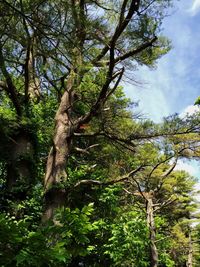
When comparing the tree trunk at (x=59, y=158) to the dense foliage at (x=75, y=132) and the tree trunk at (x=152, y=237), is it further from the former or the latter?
the tree trunk at (x=152, y=237)

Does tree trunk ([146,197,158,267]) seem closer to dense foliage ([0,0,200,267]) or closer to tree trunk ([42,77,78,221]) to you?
dense foliage ([0,0,200,267])

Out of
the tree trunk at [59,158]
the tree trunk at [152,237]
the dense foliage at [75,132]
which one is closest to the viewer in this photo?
the dense foliage at [75,132]

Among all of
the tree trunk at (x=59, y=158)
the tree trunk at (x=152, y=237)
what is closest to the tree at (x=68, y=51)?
the tree trunk at (x=59, y=158)

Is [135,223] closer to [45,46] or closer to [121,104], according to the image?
[121,104]

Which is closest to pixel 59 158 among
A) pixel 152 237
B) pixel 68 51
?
pixel 68 51

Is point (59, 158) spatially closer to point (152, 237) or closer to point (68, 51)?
point (68, 51)

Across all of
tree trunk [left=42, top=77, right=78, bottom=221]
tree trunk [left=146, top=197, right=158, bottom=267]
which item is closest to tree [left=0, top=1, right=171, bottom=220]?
tree trunk [left=42, top=77, right=78, bottom=221]

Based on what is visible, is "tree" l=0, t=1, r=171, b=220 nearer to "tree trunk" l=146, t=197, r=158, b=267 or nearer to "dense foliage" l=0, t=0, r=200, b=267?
"dense foliage" l=0, t=0, r=200, b=267

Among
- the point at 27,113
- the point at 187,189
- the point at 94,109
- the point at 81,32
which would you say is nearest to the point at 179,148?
the point at 94,109

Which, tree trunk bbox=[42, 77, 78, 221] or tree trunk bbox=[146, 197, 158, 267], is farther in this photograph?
tree trunk bbox=[146, 197, 158, 267]

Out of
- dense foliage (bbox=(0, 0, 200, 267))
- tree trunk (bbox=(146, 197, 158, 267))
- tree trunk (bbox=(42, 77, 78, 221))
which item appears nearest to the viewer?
dense foliage (bbox=(0, 0, 200, 267))

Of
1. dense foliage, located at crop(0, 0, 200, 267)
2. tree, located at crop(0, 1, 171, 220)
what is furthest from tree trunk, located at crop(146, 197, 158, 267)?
tree, located at crop(0, 1, 171, 220)

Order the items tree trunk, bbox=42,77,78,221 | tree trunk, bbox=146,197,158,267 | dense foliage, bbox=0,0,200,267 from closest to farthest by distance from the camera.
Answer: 1. dense foliage, bbox=0,0,200,267
2. tree trunk, bbox=42,77,78,221
3. tree trunk, bbox=146,197,158,267

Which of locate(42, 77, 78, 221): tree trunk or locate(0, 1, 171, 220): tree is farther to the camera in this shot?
locate(42, 77, 78, 221): tree trunk
